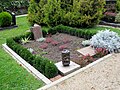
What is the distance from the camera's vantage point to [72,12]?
34.9ft

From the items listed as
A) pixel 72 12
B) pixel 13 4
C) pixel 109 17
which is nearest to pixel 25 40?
pixel 72 12

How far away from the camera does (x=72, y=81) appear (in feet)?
16.8

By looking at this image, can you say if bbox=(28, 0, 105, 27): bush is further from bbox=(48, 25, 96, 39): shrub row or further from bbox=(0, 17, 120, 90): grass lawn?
bbox=(0, 17, 120, 90): grass lawn

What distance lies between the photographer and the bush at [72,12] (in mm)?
10492

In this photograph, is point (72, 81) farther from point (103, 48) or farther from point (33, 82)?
point (103, 48)

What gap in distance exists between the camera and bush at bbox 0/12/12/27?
35.5 ft

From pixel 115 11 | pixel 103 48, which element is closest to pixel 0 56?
pixel 103 48

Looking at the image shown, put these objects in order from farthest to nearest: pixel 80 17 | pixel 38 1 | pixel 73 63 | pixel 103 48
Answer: pixel 38 1, pixel 80 17, pixel 103 48, pixel 73 63

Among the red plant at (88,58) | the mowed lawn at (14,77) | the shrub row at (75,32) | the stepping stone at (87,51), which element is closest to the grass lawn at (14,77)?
the mowed lawn at (14,77)

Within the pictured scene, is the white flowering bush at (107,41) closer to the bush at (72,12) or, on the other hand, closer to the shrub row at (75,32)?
the shrub row at (75,32)

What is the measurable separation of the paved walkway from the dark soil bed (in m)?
0.89

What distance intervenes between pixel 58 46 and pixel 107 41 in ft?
5.68

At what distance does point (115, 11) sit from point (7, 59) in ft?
27.4

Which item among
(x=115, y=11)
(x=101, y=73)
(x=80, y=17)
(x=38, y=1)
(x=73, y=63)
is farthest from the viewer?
(x=115, y=11)
